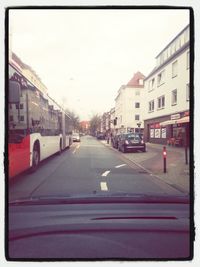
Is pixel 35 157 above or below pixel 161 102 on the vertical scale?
below

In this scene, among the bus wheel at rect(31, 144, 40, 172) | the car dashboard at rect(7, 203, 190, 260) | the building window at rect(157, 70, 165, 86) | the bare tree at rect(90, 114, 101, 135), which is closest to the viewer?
the car dashboard at rect(7, 203, 190, 260)

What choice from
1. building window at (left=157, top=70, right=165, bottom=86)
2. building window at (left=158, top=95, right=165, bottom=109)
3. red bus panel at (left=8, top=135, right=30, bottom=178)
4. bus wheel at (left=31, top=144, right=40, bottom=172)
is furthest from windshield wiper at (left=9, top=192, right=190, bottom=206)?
building window at (left=157, top=70, right=165, bottom=86)

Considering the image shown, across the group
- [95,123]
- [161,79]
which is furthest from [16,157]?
[95,123]

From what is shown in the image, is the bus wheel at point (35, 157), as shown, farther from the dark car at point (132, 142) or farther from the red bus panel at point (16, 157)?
the dark car at point (132, 142)

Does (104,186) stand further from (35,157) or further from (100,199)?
(100,199)

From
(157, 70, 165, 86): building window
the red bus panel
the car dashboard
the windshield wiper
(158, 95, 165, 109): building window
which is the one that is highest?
(157, 70, 165, 86): building window

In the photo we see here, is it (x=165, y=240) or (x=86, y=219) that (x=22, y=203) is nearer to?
(x=86, y=219)

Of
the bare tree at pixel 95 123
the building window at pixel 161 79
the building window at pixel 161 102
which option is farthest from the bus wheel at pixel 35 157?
the bare tree at pixel 95 123

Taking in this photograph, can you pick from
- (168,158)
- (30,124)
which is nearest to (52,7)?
(30,124)

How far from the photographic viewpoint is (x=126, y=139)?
20391 mm

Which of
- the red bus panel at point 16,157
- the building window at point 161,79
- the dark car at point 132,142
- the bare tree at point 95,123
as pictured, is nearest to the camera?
the red bus panel at point 16,157

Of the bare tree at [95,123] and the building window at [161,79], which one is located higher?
the building window at [161,79]

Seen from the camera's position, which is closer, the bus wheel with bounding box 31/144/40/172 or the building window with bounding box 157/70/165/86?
the bus wheel with bounding box 31/144/40/172

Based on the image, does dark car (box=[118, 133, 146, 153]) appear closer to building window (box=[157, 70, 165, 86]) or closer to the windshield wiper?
building window (box=[157, 70, 165, 86])
